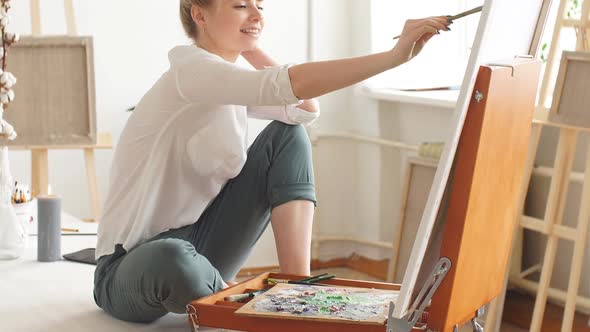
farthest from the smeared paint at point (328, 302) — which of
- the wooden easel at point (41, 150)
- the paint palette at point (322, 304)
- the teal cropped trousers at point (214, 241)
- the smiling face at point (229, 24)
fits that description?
the wooden easel at point (41, 150)

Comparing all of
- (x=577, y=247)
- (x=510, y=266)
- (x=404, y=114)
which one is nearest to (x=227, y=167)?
(x=577, y=247)

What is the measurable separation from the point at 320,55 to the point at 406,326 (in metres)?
2.82

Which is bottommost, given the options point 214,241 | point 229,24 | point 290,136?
point 214,241

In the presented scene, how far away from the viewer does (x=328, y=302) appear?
1.64 m

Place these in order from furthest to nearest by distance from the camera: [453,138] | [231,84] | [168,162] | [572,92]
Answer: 1. [572,92]
2. [168,162]
3. [231,84]
4. [453,138]

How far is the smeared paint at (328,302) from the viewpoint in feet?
5.11

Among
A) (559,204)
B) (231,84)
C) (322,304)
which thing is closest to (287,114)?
(231,84)

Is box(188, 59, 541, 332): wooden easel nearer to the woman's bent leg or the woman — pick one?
the woman's bent leg

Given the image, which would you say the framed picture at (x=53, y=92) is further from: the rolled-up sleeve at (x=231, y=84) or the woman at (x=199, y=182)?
the rolled-up sleeve at (x=231, y=84)

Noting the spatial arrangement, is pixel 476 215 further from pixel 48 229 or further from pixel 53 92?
pixel 53 92

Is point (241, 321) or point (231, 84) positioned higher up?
point (231, 84)

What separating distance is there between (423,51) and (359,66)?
249cm

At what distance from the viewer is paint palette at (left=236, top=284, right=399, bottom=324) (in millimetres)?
1537

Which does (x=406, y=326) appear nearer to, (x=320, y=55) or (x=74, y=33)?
(x=74, y=33)
